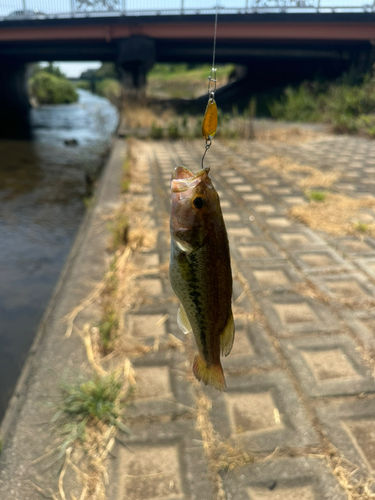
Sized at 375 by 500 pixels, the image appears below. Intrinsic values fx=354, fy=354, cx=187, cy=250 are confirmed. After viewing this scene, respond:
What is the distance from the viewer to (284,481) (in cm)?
189

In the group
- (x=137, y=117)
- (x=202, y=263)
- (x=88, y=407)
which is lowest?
(x=88, y=407)

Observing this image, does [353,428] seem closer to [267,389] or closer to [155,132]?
[267,389]

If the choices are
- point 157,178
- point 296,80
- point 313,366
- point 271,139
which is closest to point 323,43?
point 296,80

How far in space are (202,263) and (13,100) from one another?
37.2m

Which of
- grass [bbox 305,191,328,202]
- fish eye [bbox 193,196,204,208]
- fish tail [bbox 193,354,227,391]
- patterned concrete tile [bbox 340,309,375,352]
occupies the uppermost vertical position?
fish eye [bbox 193,196,204,208]

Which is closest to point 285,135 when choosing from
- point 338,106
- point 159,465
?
point 338,106

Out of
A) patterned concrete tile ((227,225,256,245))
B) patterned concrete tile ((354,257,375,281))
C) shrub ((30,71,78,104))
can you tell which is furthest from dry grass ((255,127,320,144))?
shrub ((30,71,78,104))

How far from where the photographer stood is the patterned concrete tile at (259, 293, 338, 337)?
3010mm

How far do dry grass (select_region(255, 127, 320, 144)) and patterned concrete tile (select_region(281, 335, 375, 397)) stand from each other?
31.6ft

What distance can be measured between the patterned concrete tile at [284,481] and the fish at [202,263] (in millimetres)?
913

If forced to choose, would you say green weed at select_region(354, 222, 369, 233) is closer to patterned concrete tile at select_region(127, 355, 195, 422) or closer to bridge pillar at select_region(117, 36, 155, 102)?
patterned concrete tile at select_region(127, 355, 195, 422)


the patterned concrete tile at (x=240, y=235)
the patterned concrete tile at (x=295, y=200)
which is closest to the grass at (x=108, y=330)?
the patterned concrete tile at (x=240, y=235)

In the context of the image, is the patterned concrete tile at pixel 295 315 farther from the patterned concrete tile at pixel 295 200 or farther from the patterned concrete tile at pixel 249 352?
the patterned concrete tile at pixel 295 200

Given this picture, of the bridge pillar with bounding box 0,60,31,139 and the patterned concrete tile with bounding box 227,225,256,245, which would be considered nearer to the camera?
the patterned concrete tile with bounding box 227,225,256,245
